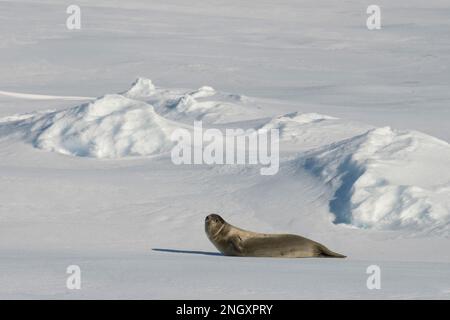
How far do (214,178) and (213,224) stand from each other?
409 cm

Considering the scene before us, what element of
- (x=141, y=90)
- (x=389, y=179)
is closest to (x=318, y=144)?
(x=389, y=179)

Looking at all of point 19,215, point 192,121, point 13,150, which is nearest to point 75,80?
point 192,121

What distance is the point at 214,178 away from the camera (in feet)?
38.9

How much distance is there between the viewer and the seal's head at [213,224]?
25.5 feet

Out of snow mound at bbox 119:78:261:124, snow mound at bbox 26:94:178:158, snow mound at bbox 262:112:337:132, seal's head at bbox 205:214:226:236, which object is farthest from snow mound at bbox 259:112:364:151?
seal's head at bbox 205:214:226:236

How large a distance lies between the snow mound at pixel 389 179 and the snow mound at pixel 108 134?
2412 mm

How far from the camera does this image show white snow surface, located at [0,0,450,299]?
20.0 feet

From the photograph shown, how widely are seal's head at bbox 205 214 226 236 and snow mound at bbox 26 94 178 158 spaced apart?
5347 mm

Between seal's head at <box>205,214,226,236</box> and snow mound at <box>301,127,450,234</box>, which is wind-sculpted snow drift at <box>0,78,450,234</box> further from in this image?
seal's head at <box>205,214,226,236</box>

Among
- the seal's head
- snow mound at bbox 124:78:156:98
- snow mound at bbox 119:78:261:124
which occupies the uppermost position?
snow mound at bbox 124:78:156:98

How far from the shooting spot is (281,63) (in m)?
29.7

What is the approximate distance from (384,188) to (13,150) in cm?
521

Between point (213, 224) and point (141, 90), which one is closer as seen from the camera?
point (213, 224)

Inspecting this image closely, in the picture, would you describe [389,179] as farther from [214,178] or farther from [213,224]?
[213,224]
